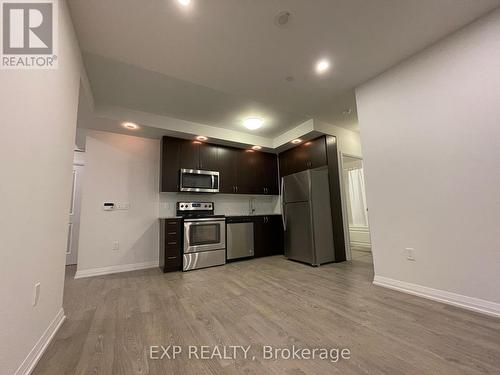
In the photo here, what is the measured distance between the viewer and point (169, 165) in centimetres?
361

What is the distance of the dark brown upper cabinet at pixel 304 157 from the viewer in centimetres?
389

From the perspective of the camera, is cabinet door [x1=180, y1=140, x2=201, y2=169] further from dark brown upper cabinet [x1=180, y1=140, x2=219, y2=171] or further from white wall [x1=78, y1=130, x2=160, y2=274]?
Result: white wall [x1=78, y1=130, x2=160, y2=274]

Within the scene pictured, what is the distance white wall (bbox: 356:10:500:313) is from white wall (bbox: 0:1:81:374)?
3101 mm

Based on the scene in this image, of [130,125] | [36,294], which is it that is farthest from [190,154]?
[36,294]

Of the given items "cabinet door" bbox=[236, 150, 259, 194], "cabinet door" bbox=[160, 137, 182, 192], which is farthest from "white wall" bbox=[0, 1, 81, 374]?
"cabinet door" bbox=[236, 150, 259, 194]

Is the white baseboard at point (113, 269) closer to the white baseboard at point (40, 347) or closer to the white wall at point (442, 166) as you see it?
the white baseboard at point (40, 347)

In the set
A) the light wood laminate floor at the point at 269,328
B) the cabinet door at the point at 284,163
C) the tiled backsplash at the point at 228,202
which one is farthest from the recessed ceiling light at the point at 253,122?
the light wood laminate floor at the point at 269,328

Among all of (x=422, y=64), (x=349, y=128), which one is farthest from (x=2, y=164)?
(x=349, y=128)

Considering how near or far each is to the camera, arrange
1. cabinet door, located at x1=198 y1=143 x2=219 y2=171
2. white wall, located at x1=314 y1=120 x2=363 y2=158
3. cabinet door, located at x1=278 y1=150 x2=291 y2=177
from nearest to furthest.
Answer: white wall, located at x1=314 y1=120 x2=363 y2=158, cabinet door, located at x1=198 y1=143 x2=219 y2=171, cabinet door, located at x1=278 y1=150 x2=291 y2=177

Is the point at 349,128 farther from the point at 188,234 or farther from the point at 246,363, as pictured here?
the point at 246,363

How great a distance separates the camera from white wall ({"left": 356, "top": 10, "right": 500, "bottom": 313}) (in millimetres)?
1700

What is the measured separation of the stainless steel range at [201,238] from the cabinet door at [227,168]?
2.22 feet

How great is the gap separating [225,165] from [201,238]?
1.59 meters

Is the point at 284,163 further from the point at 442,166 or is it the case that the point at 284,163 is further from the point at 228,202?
the point at 442,166
